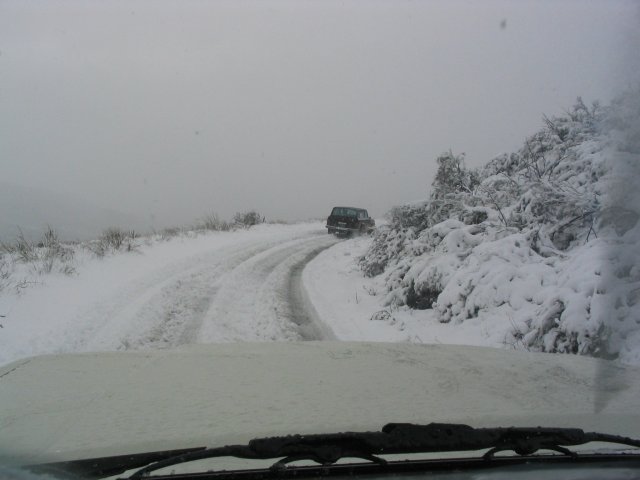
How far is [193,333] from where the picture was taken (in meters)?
7.22

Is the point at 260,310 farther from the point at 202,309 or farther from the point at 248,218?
the point at 248,218

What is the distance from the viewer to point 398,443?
2.06 meters

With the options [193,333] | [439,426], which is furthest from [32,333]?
[439,426]

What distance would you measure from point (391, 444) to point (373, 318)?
729 centimetres

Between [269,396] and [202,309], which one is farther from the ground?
[269,396]

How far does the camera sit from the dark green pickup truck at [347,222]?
24866 millimetres

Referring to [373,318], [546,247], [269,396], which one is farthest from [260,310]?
[269,396]

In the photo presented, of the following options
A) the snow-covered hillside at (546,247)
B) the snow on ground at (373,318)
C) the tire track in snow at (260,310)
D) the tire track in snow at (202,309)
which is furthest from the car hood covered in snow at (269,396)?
the snow on ground at (373,318)

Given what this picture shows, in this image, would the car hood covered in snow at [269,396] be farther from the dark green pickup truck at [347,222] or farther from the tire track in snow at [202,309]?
the dark green pickup truck at [347,222]

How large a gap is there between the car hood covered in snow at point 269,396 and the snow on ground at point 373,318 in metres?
3.67

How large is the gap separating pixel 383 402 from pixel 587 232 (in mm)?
7354

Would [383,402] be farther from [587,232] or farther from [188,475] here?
[587,232]

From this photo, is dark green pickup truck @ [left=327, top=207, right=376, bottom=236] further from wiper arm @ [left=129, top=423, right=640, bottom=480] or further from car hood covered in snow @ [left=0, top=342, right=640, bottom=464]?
wiper arm @ [left=129, top=423, right=640, bottom=480]

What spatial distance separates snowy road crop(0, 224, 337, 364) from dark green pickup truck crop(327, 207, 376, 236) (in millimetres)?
11540
